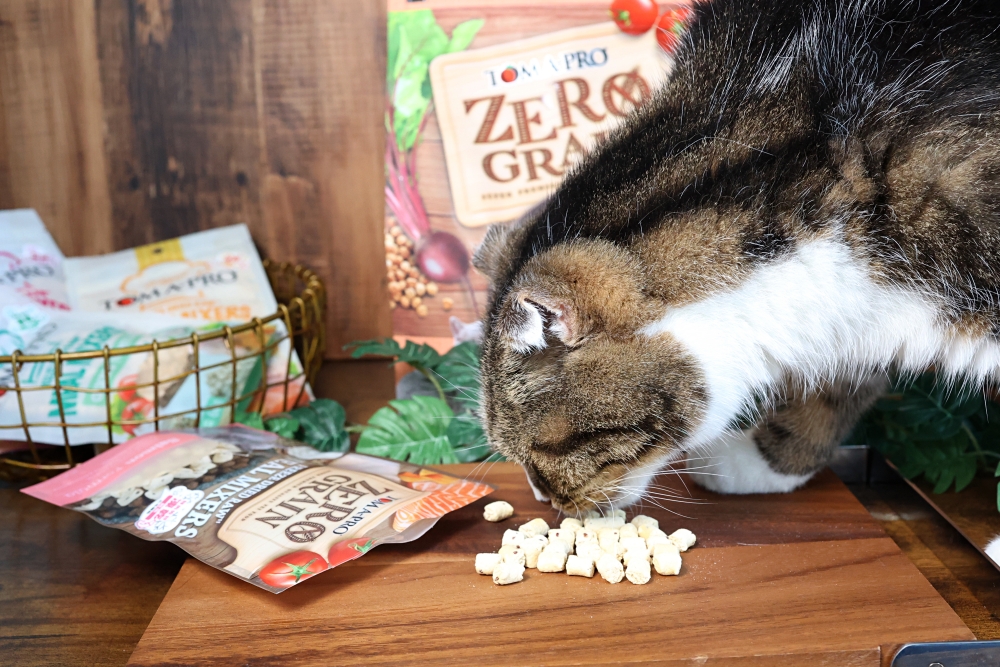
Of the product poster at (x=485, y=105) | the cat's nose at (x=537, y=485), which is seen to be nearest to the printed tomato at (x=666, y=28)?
the product poster at (x=485, y=105)

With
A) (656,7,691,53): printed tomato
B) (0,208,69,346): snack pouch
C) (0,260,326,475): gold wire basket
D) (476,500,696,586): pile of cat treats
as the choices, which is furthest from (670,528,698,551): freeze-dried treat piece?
(0,208,69,346): snack pouch

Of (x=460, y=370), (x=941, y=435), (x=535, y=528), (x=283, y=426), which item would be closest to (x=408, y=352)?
(x=460, y=370)

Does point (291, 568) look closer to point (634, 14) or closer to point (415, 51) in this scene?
point (415, 51)

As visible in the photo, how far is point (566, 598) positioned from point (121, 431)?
2.33 ft

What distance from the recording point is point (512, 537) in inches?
34.0

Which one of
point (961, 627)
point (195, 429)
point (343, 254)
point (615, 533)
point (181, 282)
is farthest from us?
point (343, 254)

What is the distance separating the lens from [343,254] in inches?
61.4

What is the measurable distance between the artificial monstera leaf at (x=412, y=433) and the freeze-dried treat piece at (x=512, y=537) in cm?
26

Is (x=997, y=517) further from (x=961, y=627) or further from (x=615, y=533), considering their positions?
(x=615, y=533)

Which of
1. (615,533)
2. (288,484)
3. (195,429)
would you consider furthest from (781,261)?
A: (195,429)

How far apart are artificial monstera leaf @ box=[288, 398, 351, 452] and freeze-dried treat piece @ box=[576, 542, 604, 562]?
47cm

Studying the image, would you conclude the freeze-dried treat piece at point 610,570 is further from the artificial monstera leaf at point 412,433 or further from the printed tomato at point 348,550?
the artificial monstera leaf at point 412,433

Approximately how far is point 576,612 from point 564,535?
13cm

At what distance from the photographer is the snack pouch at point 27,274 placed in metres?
1.21
